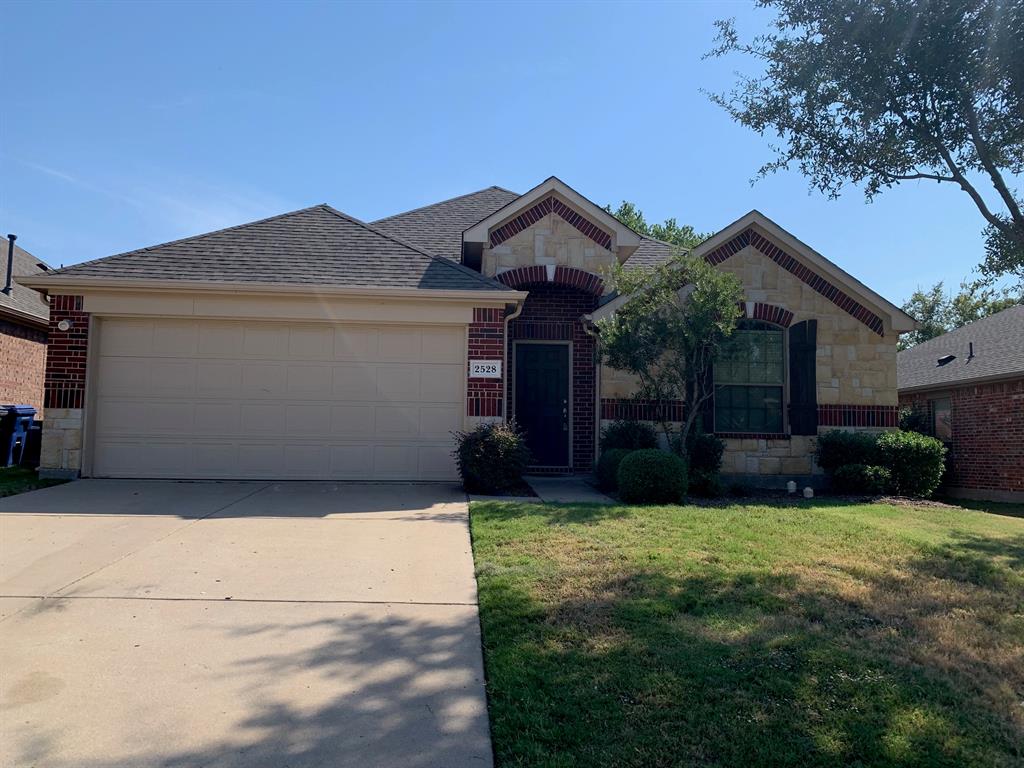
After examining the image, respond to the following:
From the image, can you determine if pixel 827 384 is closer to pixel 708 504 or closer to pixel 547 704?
pixel 708 504

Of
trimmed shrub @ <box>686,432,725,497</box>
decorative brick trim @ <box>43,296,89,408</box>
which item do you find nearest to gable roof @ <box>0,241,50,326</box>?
decorative brick trim @ <box>43,296,89,408</box>

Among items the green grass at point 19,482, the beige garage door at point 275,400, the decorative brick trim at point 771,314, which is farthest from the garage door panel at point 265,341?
the decorative brick trim at point 771,314

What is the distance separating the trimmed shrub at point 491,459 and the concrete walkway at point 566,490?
51 centimetres

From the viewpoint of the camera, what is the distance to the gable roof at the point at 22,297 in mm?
14852

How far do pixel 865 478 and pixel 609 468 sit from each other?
157 inches

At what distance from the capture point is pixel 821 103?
7551 millimetres

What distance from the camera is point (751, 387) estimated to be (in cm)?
1227

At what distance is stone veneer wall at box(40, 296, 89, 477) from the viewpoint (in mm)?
10016

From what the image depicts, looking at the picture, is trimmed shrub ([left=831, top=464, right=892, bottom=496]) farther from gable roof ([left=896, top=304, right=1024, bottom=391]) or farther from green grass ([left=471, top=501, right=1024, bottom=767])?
gable roof ([left=896, top=304, right=1024, bottom=391])

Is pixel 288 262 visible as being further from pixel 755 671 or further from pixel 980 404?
pixel 980 404

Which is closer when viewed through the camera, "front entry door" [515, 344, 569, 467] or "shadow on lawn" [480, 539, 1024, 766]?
"shadow on lawn" [480, 539, 1024, 766]

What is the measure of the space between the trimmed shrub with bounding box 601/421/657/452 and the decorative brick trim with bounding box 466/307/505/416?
1994 mm

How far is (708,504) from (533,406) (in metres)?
4.39

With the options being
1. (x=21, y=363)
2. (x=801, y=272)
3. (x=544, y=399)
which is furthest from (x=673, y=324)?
(x=21, y=363)
